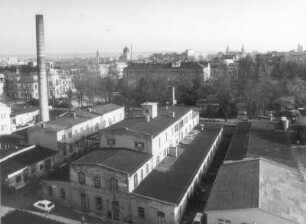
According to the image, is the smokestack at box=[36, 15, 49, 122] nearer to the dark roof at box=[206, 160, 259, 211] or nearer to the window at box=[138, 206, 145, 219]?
the window at box=[138, 206, 145, 219]

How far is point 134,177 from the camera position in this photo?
25656mm

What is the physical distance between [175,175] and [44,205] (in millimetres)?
10824

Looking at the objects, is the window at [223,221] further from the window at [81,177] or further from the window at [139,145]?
the window at [81,177]

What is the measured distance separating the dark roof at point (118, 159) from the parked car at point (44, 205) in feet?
12.7

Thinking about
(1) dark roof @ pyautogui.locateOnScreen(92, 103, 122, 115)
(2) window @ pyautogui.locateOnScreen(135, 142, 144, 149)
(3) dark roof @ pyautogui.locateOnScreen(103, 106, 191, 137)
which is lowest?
(2) window @ pyautogui.locateOnScreen(135, 142, 144, 149)

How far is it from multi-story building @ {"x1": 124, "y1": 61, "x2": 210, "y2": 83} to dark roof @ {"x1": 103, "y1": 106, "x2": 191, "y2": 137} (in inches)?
2050

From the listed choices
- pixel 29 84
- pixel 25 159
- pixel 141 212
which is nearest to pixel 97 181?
pixel 141 212

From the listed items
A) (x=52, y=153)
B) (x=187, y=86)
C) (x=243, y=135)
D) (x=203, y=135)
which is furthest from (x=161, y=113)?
(x=187, y=86)

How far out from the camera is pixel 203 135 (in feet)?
139

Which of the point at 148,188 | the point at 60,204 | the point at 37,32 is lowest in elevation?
the point at 60,204

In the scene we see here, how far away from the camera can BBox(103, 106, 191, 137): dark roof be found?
3081cm

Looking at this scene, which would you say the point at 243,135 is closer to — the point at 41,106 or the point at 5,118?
the point at 41,106

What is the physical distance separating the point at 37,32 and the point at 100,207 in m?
30.9

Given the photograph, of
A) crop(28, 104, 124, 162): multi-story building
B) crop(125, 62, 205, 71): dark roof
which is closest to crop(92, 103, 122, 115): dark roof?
crop(28, 104, 124, 162): multi-story building
